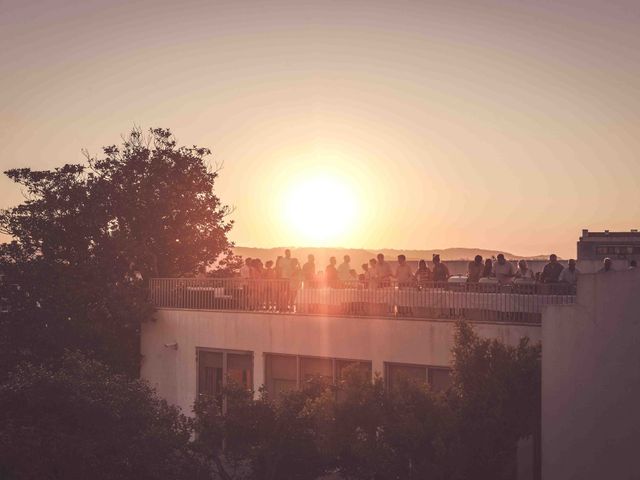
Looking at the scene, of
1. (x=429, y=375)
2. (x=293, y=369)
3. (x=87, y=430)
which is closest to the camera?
(x=87, y=430)

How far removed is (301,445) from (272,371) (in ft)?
29.4

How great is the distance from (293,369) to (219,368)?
299cm

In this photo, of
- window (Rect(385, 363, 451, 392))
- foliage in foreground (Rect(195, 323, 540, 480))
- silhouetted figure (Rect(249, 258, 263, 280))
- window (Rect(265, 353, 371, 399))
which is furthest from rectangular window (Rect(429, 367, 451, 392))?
silhouetted figure (Rect(249, 258, 263, 280))

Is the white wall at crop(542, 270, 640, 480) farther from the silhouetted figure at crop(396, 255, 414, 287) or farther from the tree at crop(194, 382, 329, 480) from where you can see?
the silhouetted figure at crop(396, 255, 414, 287)

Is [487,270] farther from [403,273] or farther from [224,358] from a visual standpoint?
[224,358]

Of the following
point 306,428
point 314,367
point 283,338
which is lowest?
point 306,428

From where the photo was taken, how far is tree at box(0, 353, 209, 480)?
765 inches

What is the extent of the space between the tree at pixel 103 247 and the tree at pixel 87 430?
6632 mm

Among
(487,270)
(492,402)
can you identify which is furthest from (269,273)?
(492,402)

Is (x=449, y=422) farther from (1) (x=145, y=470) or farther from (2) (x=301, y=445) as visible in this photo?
(1) (x=145, y=470)

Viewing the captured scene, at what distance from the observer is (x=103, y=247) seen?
108 ft

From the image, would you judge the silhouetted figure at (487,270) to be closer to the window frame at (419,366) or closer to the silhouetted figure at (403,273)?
the silhouetted figure at (403,273)

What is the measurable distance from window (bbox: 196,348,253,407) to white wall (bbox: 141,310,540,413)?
0.73 ft

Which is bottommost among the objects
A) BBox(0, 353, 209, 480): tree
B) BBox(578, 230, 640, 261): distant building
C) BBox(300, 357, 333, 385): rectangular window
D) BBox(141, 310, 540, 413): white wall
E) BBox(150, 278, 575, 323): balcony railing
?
BBox(0, 353, 209, 480): tree
